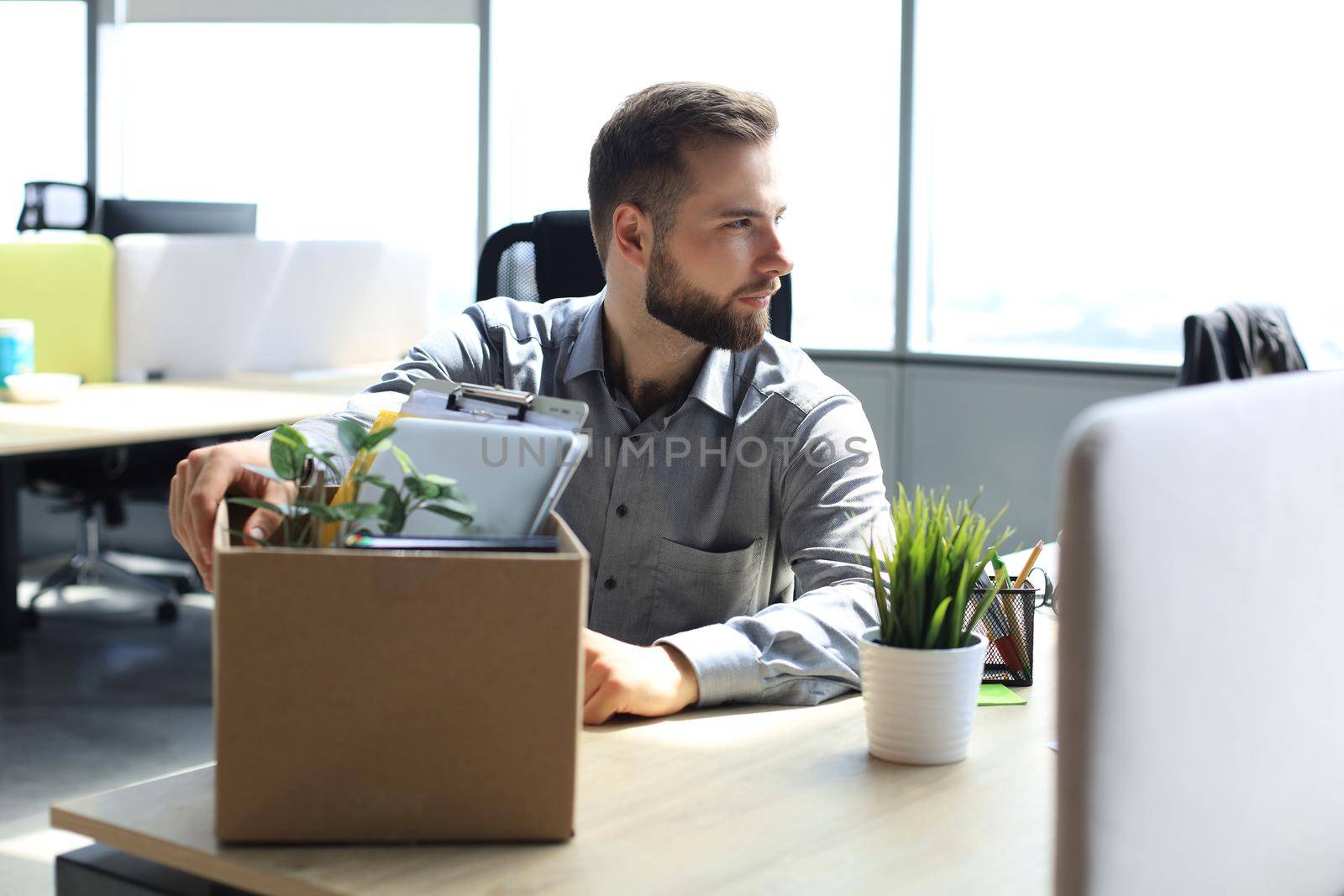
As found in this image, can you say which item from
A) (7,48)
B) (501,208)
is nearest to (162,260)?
(501,208)

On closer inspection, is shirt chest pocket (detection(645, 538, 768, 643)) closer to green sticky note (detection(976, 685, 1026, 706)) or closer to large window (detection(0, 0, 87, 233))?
green sticky note (detection(976, 685, 1026, 706))

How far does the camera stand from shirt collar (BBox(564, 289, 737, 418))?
1605 mm

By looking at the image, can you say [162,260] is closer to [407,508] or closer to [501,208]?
[501,208]

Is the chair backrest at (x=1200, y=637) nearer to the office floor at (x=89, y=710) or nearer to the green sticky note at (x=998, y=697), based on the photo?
the green sticky note at (x=998, y=697)

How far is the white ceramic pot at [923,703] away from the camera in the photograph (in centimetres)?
104

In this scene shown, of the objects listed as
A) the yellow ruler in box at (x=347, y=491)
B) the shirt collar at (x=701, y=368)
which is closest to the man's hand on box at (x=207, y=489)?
the yellow ruler in box at (x=347, y=491)

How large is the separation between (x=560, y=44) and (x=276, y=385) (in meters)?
2.11

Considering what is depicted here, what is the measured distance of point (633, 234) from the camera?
5.57 feet

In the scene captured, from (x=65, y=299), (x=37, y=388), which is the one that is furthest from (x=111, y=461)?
(x=37, y=388)

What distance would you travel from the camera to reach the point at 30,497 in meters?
5.24

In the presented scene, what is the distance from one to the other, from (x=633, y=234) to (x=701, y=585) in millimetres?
453

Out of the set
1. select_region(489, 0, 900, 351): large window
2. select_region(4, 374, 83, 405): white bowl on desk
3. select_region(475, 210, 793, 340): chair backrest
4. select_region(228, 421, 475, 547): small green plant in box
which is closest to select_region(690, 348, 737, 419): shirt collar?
select_region(475, 210, 793, 340): chair backrest

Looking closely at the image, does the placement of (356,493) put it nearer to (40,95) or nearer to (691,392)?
(691,392)

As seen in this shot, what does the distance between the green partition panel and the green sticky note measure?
3.21 meters
